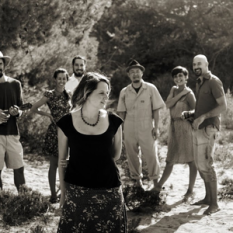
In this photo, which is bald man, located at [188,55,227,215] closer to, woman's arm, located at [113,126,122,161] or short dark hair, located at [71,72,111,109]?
woman's arm, located at [113,126,122,161]

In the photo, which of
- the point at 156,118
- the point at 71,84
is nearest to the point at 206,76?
the point at 156,118

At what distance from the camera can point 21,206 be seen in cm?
518

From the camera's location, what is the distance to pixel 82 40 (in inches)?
392

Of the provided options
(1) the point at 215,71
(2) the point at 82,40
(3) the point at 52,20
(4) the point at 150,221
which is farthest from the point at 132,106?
(1) the point at 215,71

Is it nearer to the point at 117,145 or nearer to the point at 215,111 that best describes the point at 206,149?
the point at 215,111

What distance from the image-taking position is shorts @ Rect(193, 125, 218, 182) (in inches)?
204

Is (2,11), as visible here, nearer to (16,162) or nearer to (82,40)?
(82,40)

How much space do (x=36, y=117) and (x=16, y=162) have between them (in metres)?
4.16

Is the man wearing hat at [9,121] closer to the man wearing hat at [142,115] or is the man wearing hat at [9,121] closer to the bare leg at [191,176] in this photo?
the man wearing hat at [142,115]

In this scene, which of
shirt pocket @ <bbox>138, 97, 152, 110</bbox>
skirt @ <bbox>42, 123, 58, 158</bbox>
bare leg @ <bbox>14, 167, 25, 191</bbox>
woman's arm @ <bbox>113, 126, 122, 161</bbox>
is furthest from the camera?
shirt pocket @ <bbox>138, 97, 152, 110</bbox>

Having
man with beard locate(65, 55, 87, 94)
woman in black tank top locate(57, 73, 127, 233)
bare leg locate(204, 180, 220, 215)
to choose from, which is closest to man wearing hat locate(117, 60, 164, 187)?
man with beard locate(65, 55, 87, 94)

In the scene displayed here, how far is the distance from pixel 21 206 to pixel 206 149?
2184 mm

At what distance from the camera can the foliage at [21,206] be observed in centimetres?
496

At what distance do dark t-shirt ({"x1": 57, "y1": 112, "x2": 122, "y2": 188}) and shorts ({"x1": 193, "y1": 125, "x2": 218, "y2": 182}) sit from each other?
218 centimetres
